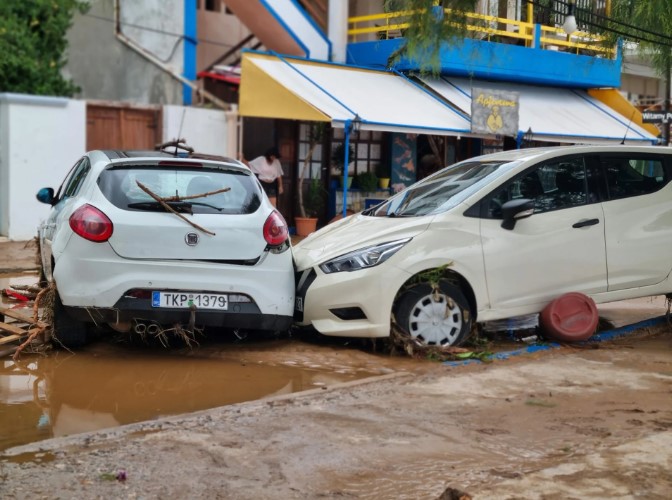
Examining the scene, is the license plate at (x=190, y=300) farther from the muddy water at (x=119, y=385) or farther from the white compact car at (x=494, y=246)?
the white compact car at (x=494, y=246)

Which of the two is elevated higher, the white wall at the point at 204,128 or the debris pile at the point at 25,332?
the white wall at the point at 204,128

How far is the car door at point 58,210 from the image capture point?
769 cm

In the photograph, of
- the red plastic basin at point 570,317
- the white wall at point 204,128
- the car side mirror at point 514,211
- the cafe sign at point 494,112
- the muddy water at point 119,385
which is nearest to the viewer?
the muddy water at point 119,385

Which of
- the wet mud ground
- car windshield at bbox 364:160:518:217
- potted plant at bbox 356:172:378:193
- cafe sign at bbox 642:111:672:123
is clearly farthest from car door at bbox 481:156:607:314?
potted plant at bbox 356:172:378:193

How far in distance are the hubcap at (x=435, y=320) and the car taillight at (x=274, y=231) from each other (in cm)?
122

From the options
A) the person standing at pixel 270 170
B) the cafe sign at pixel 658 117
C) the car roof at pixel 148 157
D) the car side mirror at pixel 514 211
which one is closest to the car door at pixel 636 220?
the car side mirror at pixel 514 211

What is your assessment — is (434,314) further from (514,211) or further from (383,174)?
(383,174)

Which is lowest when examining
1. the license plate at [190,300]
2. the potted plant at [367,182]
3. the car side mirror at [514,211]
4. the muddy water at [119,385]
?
the muddy water at [119,385]

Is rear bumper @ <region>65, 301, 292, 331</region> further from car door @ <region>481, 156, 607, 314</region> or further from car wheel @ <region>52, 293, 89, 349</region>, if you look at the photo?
car door @ <region>481, 156, 607, 314</region>

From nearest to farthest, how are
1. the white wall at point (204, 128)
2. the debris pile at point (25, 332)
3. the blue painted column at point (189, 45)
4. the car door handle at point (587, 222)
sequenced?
the debris pile at point (25, 332) → the car door handle at point (587, 222) → the white wall at point (204, 128) → the blue painted column at point (189, 45)

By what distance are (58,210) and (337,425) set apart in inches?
156

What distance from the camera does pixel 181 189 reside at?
7.25 meters

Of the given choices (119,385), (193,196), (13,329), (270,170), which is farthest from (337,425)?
(270,170)

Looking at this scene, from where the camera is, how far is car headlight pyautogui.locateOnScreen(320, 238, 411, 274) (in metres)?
7.35
